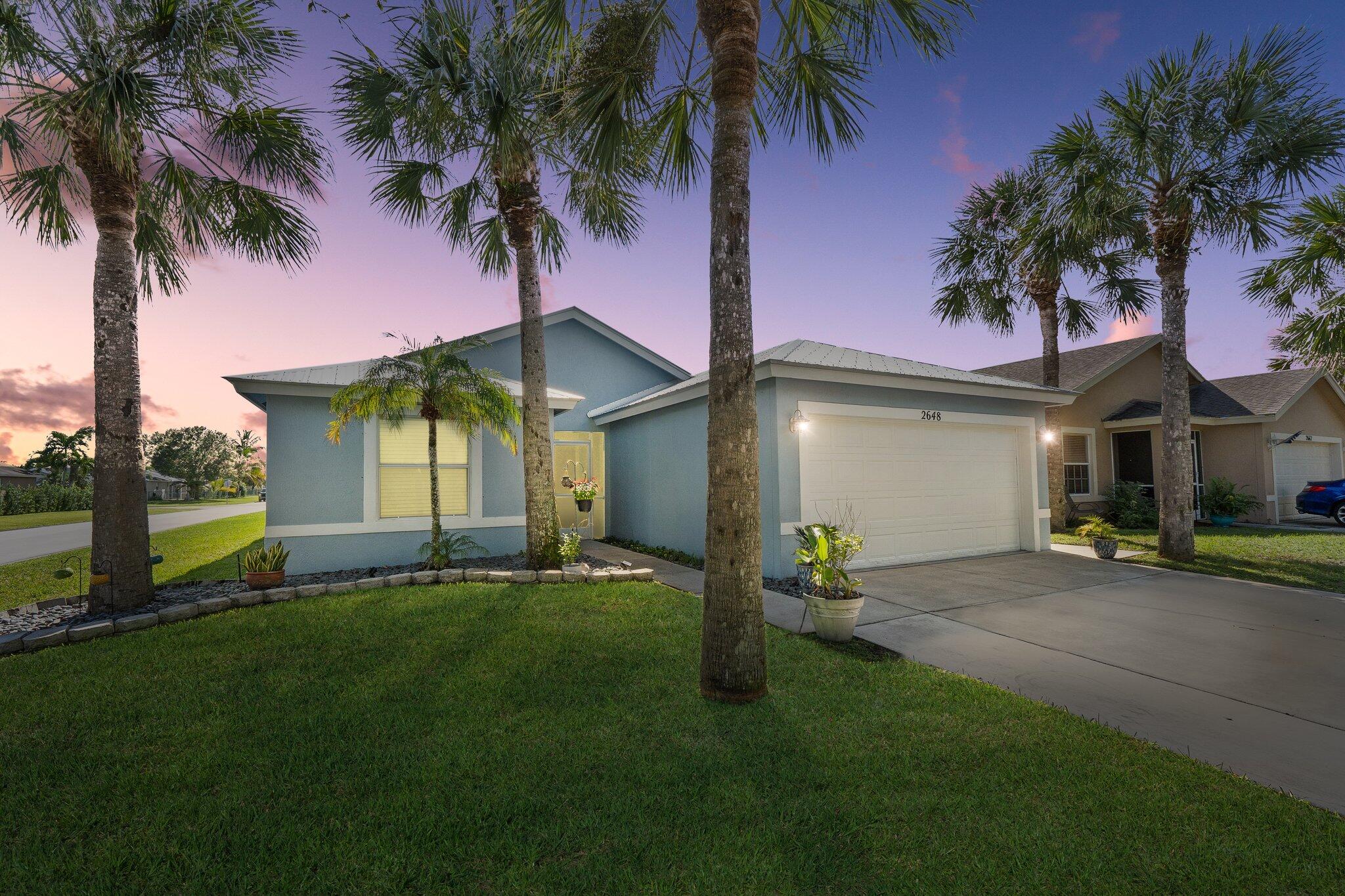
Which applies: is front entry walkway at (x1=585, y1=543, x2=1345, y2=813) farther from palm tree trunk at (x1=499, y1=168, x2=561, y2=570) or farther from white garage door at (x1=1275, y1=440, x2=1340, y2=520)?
white garage door at (x1=1275, y1=440, x2=1340, y2=520)

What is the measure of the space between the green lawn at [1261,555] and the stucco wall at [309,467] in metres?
13.3

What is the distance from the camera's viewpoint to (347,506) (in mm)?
8773

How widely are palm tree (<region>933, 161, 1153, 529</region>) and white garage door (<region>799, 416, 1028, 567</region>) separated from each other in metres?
3.73

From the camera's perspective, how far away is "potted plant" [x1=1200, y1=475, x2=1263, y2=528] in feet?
48.6

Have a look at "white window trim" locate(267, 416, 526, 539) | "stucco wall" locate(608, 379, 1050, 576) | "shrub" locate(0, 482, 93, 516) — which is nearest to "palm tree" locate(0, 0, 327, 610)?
"white window trim" locate(267, 416, 526, 539)

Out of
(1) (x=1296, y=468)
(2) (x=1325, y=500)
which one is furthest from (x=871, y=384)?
(1) (x=1296, y=468)

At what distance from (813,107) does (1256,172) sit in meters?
8.83

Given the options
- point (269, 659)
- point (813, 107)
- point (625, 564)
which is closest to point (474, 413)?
point (625, 564)

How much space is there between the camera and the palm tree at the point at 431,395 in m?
7.70

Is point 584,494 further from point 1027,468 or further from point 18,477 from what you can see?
point 18,477

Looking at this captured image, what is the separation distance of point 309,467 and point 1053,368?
16129mm

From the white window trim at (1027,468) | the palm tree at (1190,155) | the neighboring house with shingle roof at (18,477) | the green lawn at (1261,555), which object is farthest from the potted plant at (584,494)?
the neighboring house with shingle roof at (18,477)

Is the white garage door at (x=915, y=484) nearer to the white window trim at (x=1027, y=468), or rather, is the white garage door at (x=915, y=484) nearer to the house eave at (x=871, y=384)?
the white window trim at (x=1027, y=468)

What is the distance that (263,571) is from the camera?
7.01m
